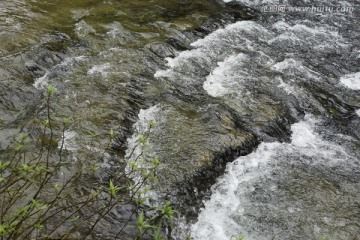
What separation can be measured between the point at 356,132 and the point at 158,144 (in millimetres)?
3920

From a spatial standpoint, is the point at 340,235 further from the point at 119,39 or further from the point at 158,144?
the point at 119,39

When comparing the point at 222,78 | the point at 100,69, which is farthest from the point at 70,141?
the point at 222,78

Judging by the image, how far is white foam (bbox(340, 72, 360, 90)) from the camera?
809cm

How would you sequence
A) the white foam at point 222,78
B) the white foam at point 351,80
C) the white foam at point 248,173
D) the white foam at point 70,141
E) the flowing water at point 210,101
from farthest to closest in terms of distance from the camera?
1. the white foam at point 351,80
2. the white foam at point 222,78
3. the white foam at point 70,141
4. the flowing water at point 210,101
5. the white foam at point 248,173

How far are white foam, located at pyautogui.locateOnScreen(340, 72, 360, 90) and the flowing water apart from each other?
4 cm

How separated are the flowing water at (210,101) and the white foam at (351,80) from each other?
0.14ft

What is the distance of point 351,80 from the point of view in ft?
27.1

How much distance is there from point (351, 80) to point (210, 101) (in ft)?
12.6

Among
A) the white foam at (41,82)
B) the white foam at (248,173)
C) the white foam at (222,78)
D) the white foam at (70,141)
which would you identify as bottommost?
the white foam at (248,173)

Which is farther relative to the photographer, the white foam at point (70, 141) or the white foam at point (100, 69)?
the white foam at point (100, 69)

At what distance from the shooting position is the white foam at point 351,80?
809 centimetres

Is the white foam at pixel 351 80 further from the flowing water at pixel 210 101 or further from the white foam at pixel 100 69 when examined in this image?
the white foam at pixel 100 69

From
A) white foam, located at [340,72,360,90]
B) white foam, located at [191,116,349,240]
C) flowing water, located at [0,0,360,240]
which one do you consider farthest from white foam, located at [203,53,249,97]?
white foam, located at [340,72,360,90]

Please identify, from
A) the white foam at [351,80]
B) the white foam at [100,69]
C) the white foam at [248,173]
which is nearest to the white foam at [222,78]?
the white foam at [248,173]
